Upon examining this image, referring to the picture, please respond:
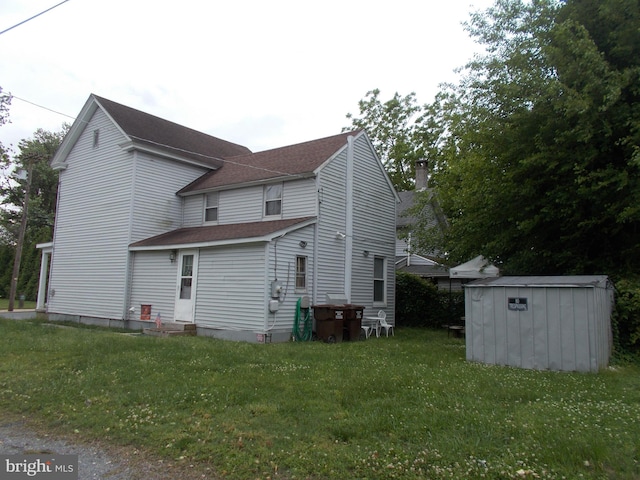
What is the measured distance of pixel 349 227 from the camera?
609 inches

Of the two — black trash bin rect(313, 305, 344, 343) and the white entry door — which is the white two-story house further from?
black trash bin rect(313, 305, 344, 343)

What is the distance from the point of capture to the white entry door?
13844mm

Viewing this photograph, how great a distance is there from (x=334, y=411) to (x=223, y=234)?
8.97 m

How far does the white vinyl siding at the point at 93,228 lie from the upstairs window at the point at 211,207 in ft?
8.39

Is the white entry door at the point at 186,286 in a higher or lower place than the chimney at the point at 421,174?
lower

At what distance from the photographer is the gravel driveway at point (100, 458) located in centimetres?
403

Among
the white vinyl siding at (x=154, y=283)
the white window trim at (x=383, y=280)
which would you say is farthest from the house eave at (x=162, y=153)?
the white window trim at (x=383, y=280)

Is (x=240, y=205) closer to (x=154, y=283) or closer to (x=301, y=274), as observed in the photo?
(x=301, y=274)

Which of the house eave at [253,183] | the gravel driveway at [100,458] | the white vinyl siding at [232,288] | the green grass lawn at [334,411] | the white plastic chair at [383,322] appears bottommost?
the gravel driveway at [100,458]

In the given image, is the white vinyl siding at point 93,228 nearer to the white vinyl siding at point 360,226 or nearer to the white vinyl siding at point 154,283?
the white vinyl siding at point 154,283

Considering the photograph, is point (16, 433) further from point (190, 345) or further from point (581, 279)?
point (581, 279)

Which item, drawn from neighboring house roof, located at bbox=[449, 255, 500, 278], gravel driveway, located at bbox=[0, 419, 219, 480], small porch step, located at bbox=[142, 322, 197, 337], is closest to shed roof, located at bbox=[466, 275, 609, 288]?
neighboring house roof, located at bbox=[449, 255, 500, 278]

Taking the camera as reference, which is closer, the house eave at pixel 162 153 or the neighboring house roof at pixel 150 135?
the house eave at pixel 162 153

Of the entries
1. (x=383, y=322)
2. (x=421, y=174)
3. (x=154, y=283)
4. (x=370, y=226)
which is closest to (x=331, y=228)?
(x=370, y=226)
